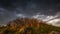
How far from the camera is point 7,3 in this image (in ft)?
10.2

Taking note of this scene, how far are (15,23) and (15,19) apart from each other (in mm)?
108

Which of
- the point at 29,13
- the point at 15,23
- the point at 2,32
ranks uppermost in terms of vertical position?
the point at 29,13

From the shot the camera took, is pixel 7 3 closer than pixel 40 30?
No

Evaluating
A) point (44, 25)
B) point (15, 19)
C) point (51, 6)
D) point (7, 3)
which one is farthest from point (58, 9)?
point (7, 3)

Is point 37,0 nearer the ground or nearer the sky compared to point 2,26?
nearer the sky

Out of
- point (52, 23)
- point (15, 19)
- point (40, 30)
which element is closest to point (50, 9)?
point (52, 23)

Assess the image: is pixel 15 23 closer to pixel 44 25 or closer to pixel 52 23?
pixel 44 25

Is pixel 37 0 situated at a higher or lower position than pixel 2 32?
higher

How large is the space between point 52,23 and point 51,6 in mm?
409

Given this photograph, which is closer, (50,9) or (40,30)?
(40,30)

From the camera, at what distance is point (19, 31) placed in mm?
2807

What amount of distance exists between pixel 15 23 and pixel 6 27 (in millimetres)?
216

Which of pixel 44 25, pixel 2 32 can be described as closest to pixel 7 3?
pixel 2 32

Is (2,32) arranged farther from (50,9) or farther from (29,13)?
(50,9)
